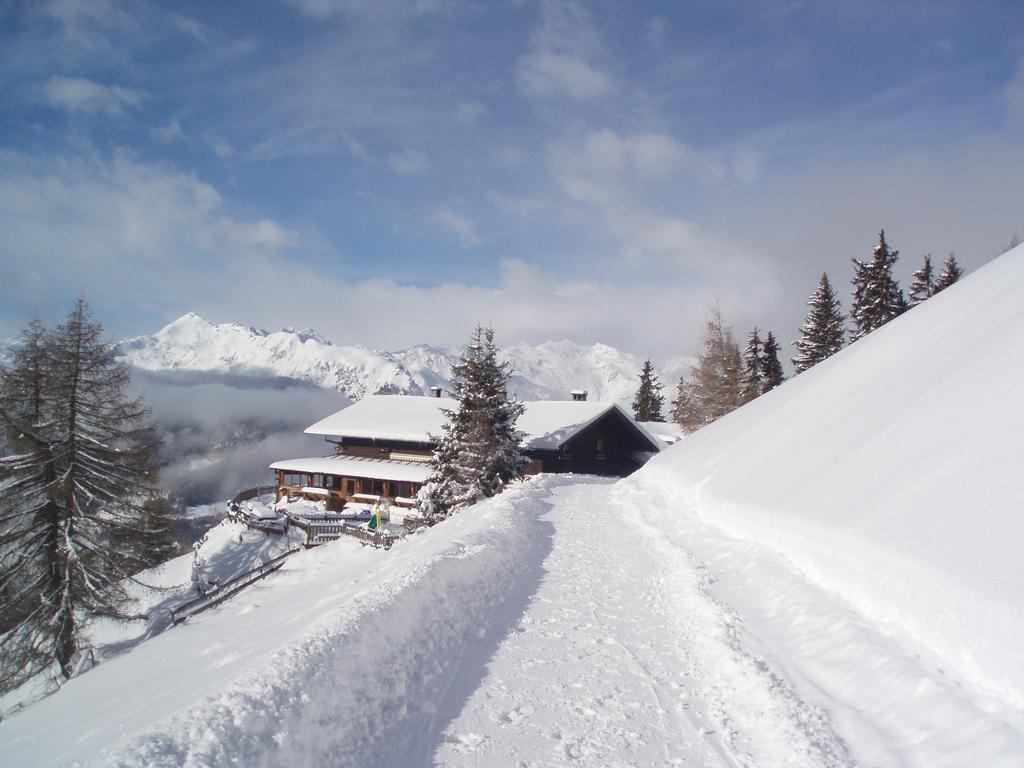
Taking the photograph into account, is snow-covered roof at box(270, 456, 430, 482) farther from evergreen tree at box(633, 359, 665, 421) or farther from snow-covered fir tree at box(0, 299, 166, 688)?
evergreen tree at box(633, 359, 665, 421)

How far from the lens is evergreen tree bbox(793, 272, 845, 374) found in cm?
4216

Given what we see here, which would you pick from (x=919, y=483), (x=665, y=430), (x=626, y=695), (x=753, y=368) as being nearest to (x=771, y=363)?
(x=753, y=368)

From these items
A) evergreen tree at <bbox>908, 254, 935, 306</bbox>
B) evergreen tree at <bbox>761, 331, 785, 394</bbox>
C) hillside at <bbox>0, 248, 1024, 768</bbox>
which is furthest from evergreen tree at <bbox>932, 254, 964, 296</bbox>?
hillside at <bbox>0, 248, 1024, 768</bbox>

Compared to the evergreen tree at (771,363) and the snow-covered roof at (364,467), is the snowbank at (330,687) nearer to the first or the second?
the snow-covered roof at (364,467)

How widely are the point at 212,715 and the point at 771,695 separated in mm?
4923

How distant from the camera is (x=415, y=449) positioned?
127 ft

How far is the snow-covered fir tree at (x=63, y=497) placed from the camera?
15.2 meters

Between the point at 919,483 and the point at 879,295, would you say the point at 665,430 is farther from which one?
the point at 919,483

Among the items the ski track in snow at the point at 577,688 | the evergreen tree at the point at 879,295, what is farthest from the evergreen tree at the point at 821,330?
the ski track in snow at the point at 577,688

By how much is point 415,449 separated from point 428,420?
8.75ft

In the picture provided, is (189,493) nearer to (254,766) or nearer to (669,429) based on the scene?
(669,429)

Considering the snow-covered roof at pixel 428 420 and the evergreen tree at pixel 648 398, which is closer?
the snow-covered roof at pixel 428 420

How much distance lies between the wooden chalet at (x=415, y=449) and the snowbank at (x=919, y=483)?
62.9 feet

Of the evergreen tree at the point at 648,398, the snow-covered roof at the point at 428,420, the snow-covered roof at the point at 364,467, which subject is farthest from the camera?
the evergreen tree at the point at 648,398
